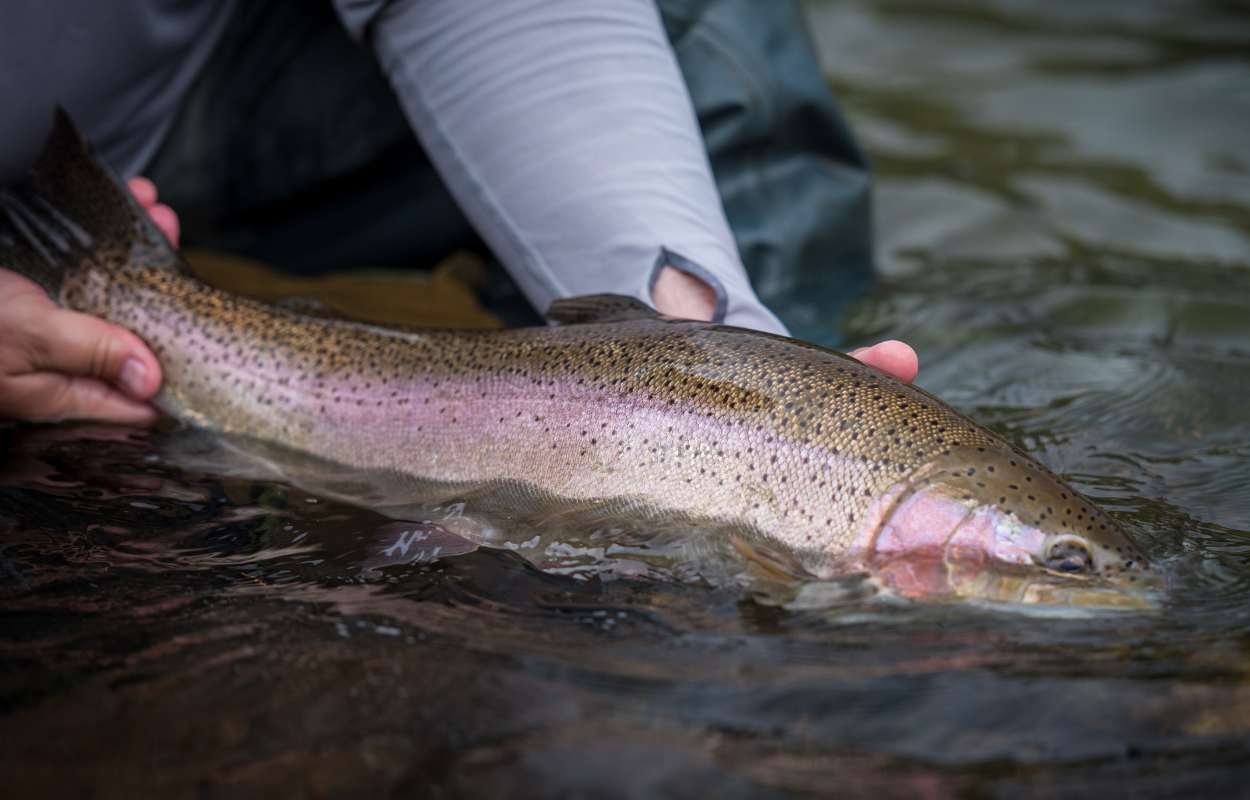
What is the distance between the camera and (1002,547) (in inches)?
67.5

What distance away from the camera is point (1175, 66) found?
666 cm

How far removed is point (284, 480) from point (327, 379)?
0.27m

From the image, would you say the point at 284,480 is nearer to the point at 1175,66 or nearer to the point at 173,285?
the point at 173,285

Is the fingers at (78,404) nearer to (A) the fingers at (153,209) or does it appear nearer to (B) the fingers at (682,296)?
(A) the fingers at (153,209)

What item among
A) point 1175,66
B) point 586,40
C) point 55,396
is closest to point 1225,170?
point 1175,66

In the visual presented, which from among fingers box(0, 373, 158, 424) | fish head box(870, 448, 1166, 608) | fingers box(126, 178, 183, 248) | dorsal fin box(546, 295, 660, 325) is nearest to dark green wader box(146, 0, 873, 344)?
fingers box(126, 178, 183, 248)

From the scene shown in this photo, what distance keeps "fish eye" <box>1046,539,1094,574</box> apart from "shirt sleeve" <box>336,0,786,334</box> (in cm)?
101

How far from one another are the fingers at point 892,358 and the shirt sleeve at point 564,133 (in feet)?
1.49

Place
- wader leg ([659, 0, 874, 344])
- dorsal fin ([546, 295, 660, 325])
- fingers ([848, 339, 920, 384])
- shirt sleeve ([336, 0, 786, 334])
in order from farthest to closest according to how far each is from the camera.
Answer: wader leg ([659, 0, 874, 344])
shirt sleeve ([336, 0, 786, 334])
dorsal fin ([546, 295, 660, 325])
fingers ([848, 339, 920, 384])

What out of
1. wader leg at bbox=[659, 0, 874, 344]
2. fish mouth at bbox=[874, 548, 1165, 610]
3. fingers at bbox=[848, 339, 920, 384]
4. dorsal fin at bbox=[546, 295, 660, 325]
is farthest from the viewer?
→ wader leg at bbox=[659, 0, 874, 344]

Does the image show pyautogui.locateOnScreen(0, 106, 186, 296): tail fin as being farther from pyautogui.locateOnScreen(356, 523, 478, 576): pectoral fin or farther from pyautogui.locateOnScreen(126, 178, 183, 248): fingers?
pyautogui.locateOnScreen(356, 523, 478, 576): pectoral fin

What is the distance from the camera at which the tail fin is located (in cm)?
262

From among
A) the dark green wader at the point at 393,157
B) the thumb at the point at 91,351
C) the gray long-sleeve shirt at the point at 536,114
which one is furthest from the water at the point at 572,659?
the dark green wader at the point at 393,157

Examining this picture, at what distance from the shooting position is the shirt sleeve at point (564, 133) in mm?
2516
